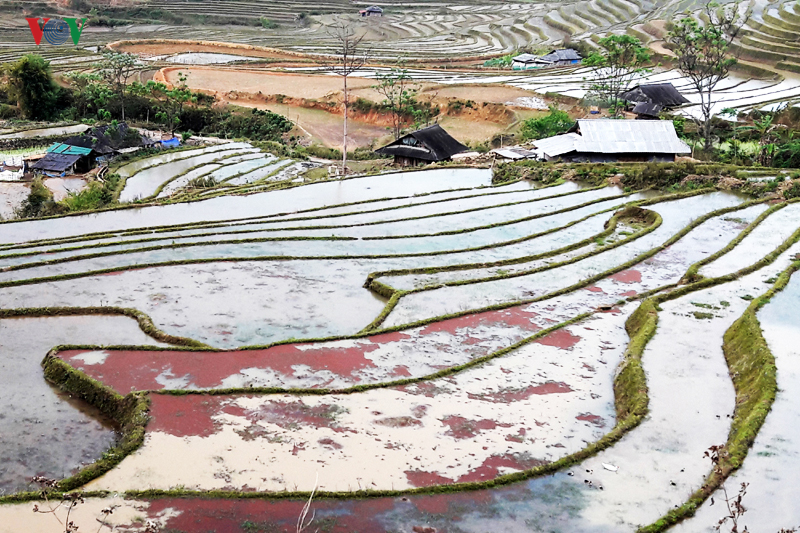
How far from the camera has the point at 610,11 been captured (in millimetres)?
58656

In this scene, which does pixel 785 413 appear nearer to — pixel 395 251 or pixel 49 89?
pixel 395 251

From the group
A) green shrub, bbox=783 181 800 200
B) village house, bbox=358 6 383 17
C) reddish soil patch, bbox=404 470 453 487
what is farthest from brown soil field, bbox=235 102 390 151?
village house, bbox=358 6 383 17

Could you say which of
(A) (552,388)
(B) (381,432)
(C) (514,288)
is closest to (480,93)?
(C) (514,288)

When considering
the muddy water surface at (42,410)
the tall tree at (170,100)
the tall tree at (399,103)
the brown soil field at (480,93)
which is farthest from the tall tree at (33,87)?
the muddy water surface at (42,410)

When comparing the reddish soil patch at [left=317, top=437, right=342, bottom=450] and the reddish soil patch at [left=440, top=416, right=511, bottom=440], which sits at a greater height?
the reddish soil patch at [left=317, top=437, right=342, bottom=450]

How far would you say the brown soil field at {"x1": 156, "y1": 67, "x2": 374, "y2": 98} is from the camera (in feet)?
123

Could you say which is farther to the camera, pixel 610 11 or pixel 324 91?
pixel 610 11

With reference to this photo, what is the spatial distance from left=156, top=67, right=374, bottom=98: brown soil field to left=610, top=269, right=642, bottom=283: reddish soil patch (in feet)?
83.9

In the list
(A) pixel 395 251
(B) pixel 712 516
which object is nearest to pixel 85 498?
(B) pixel 712 516

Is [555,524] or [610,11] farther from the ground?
[610,11]

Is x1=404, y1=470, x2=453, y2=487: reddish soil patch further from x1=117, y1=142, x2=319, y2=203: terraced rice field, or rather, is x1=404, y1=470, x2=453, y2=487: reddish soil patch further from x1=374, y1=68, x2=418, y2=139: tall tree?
x1=374, y1=68, x2=418, y2=139: tall tree

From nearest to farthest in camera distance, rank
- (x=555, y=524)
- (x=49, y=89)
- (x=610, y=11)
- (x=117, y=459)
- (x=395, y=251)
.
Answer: (x=555, y=524) < (x=117, y=459) < (x=395, y=251) < (x=49, y=89) < (x=610, y=11)

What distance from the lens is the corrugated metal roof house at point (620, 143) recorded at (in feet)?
74.4

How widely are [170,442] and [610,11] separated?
58801 mm
